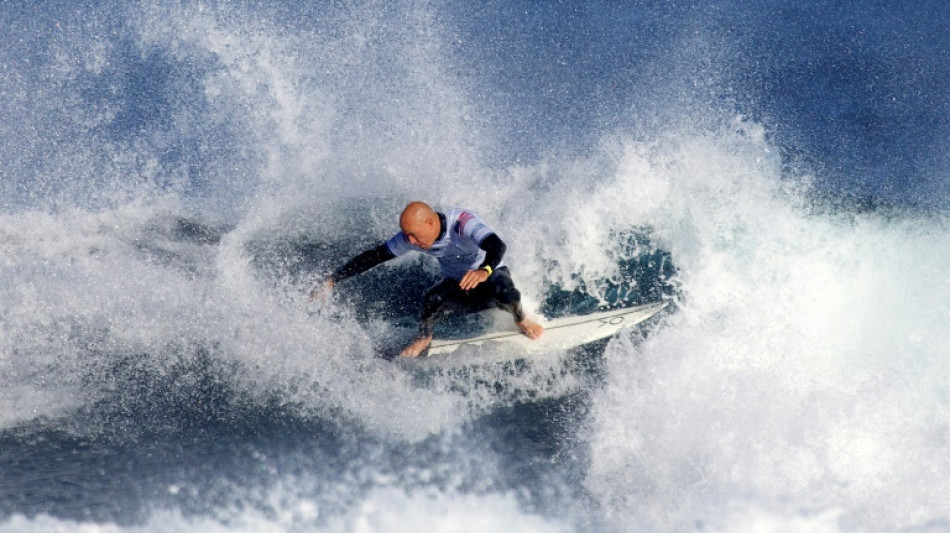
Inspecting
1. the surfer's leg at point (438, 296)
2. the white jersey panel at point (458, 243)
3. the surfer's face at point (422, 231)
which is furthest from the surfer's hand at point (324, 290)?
the surfer's face at point (422, 231)

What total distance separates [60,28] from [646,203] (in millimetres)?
7330

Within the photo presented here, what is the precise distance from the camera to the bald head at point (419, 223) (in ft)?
13.5

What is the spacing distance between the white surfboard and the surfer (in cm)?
12

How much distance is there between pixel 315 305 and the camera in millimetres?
5715

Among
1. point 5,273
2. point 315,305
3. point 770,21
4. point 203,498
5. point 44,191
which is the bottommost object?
point 203,498

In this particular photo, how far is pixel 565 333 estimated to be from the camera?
5.73 m

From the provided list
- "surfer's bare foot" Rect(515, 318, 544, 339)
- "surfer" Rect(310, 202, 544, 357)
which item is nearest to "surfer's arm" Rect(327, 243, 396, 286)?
"surfer" Rect(310, 202, 544, 357)

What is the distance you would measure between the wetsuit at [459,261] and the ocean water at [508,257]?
68cm

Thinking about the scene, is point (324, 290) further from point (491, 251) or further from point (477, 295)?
point (491, 251)

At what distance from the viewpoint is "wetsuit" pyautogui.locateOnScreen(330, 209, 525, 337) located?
4492 millimetres

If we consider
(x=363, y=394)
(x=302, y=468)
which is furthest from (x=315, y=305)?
(x=302, y=468)

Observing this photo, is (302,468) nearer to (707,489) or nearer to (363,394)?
(363,394)

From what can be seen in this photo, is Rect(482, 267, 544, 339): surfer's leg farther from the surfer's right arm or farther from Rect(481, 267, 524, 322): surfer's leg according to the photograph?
the surfer's right arm

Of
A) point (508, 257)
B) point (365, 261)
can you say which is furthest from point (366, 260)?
point (508, 257)
